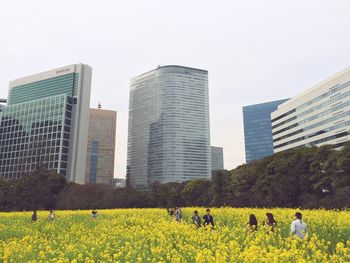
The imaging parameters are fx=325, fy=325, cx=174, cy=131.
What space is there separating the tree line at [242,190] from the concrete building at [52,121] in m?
66.7

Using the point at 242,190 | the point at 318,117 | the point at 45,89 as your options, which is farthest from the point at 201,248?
the point at 45,89

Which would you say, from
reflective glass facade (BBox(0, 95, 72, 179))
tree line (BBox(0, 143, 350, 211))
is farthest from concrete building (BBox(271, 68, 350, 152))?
reflective glass facade (BBox(0, 95, 72, 179))

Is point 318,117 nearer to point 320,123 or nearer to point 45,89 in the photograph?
point 320,123

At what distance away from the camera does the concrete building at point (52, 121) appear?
431 feet

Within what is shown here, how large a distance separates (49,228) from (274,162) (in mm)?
30671

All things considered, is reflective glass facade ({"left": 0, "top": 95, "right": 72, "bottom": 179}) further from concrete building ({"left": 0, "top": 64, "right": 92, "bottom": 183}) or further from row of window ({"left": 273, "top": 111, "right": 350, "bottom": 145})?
row of window ({"left": 273, "top": 111, "right": 350, "bottom": 145})

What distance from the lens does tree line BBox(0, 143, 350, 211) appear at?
36469mm

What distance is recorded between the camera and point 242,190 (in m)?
46.9

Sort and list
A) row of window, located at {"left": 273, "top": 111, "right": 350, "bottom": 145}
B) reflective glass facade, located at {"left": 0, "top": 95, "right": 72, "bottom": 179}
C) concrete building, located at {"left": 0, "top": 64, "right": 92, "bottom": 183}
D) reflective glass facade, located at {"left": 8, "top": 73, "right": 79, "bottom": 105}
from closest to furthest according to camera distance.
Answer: row of window, located at {"left": 273, "top": 111, "right": 350, "bottom": 145} → concrete building, located at {"left": 0, "top": 64, "right": 92, "bottom": 183} → reflective glass facade, located at {"left": 0, "top": 95, "right": 72, "bottom": 179} → reflective glass facade, located at {"left": 8, "top": 73, "right": 79, "bottom": 105}

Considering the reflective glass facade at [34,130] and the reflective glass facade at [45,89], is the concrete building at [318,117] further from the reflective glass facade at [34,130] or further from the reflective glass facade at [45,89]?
the reflective glass facade at [45,89]

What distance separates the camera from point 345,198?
105ft

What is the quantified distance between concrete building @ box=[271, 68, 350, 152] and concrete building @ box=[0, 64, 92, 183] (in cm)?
7843

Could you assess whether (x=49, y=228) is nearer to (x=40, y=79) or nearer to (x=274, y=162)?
(x=274, y=162)

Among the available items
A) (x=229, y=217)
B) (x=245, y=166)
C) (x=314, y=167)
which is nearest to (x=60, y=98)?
(x=245, y=166)
